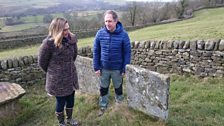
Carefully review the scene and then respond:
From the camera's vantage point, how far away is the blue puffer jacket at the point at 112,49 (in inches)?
232

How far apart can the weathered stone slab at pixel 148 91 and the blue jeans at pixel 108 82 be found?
22 centimetres

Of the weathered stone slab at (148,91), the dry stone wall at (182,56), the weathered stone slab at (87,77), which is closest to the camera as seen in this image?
the weathered stone slab at (148,91)

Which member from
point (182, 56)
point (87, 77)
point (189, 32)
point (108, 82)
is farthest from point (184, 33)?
point (108, 82)

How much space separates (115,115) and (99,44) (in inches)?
56.9

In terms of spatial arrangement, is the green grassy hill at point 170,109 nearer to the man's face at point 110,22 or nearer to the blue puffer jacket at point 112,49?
the blue puffer jacket at point 112,49

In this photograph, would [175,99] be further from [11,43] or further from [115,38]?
[11,43]

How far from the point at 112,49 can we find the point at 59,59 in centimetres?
107

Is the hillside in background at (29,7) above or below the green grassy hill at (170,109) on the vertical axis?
above

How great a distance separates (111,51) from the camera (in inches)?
234

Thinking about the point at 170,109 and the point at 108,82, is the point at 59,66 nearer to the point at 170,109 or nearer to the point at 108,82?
the point at 108,82

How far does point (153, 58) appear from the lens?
10195 mm

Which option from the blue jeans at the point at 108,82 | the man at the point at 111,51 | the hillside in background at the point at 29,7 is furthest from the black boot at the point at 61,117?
the hillside in background at the point at 29,7

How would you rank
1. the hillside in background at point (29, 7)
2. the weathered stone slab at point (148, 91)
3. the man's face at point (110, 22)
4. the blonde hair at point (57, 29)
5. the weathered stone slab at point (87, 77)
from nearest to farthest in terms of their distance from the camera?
1. the blonde hair at point (57, 29)
2. the weathered stone slab at point (148, 91)
3. the man's face at point (110, 22)
4. the weathered stone slab at point (87, 77)
5. the hillside in background at point (29, 7)

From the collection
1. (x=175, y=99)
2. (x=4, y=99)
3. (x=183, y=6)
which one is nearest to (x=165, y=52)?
(x=175, y=99)
